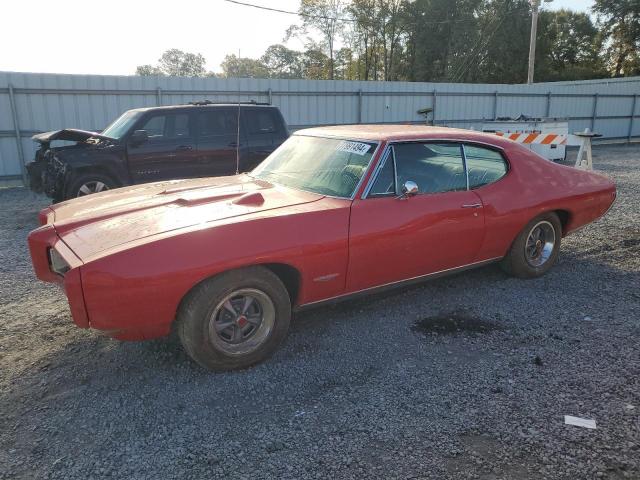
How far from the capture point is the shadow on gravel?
12.7 feet

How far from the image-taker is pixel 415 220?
3.84 meters

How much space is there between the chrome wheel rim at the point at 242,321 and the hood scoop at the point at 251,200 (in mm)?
692

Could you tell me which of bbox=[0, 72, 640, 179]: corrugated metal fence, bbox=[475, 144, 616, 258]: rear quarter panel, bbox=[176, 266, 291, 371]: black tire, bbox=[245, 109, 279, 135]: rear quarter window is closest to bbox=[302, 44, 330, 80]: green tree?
bbox=[0, 72, 640, 179]: corrugated metal fence

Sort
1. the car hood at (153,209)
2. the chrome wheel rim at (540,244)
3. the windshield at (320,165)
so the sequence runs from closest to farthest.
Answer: the car hood at (153,209) < the windshield at (320,165) < the chrome wheel rim at (540,244)

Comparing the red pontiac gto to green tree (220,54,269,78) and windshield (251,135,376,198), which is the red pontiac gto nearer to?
windshield (251,135,376,198)

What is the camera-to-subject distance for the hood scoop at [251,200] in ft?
11.7

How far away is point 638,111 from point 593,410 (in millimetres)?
24292

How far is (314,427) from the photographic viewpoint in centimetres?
271

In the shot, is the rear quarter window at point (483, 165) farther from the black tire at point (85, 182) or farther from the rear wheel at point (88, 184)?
the black tire at point (85, 182)

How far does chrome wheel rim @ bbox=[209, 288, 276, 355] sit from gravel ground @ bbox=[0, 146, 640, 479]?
0.64ft

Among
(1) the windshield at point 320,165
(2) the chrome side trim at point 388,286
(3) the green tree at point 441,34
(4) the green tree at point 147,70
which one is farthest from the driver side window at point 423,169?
(4) the green tree at point 147,70

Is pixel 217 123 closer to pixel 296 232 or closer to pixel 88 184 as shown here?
pixel 88 184

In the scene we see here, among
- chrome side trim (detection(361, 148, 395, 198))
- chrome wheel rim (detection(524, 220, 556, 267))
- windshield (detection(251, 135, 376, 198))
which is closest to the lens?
chrome side trim (detection(361, 148, 395, 198))

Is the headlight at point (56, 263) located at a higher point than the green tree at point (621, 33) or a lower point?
lower
